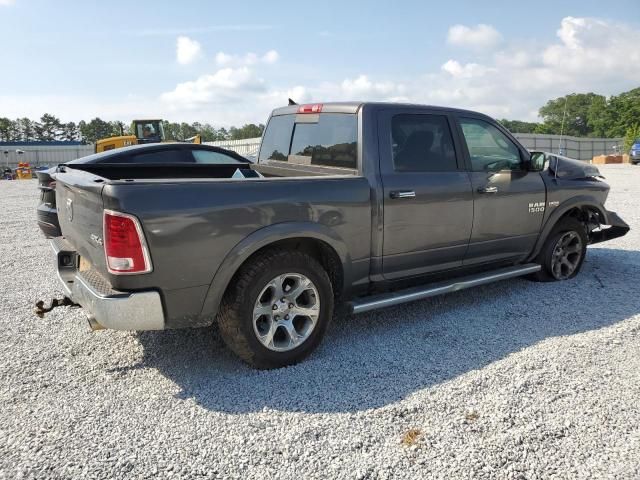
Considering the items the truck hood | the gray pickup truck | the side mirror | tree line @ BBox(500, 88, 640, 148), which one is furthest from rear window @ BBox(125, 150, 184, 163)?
tree line @ BBox(500, 88, 640, 148)

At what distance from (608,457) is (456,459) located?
773 millimetres

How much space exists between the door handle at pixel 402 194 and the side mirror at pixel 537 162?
5.44 feet

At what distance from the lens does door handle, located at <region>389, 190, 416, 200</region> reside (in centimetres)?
381

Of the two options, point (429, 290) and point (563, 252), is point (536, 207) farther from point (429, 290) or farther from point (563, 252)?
point (429, 290)

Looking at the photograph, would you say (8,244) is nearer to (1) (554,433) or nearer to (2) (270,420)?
(2) (270,420)

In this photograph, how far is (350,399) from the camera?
3.04 m

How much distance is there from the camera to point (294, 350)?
3.47 meters

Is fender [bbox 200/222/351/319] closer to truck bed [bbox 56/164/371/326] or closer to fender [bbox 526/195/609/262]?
truck bed [bbox 56/164/371/326]

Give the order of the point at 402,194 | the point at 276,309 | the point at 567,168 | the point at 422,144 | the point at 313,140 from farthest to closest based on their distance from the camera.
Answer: the point at 567,168 < the point at 313,140 < the point at 422,144 < the point at 402,194 < the point at 276,309

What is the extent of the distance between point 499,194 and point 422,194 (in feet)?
3.37

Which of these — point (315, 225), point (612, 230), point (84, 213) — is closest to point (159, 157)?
point (84, 213)

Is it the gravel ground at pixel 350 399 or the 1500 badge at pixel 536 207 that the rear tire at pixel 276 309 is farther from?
the 1500 badge at pixel 536 207

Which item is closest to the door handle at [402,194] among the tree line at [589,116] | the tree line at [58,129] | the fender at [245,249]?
the fender at [245,249]

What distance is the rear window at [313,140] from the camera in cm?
394
